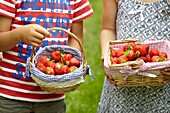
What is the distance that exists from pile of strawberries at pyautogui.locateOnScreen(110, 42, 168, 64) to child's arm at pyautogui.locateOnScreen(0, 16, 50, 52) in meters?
0.40

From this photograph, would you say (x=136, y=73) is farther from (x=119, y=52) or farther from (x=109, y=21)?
(x=109, y=21)

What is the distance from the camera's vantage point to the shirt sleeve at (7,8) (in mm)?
3240

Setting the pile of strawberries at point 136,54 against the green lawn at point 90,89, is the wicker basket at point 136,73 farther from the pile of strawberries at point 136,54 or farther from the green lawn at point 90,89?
the green lawn at point 90,89

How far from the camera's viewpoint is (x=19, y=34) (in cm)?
316

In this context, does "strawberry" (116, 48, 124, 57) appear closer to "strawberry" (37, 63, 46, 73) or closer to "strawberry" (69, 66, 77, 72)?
"strawberry" (69, 66, 77, 72)

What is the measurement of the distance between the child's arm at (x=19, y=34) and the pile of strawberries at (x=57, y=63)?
0.41ft

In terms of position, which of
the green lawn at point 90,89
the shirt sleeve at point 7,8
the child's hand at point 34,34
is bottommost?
the green lawn at point 90,89

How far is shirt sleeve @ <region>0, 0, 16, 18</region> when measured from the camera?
128 inches

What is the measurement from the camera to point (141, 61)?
119 inches

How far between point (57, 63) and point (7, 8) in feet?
1.37

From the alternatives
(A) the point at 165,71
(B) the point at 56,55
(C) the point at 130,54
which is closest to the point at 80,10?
(B) the point at 56,55

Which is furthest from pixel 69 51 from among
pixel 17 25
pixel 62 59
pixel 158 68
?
pixel 158 68

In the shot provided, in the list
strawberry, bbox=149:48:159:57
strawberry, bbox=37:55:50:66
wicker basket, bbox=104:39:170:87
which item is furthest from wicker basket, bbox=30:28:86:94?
strawberry, bbox=149:48:159:57

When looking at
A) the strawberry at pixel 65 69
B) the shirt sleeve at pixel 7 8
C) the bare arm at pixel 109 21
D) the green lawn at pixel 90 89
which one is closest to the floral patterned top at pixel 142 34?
the bare arm at pixel 109 21
